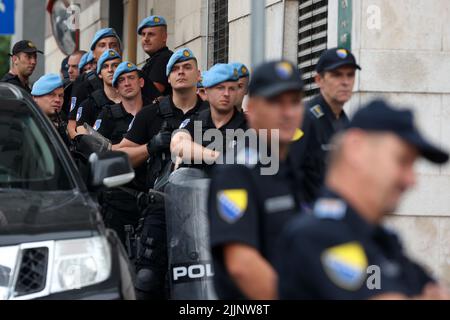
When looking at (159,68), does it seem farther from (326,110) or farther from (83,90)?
(326,110)

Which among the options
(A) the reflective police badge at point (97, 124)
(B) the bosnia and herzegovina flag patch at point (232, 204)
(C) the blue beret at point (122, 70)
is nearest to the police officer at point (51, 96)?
(A) the reflective police badge at point (97, 124)

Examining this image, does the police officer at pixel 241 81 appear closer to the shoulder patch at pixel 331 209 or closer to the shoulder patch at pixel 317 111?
the shoulder patch at pixel 317 111

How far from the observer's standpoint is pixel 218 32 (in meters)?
16.2

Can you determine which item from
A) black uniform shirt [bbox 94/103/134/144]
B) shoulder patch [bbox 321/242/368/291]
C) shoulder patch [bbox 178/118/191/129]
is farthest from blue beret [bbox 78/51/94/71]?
shoulder patch [bbox 321/242/368/291]

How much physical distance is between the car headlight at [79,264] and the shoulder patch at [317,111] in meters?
1.28

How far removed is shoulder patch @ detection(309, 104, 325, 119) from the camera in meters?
6.57

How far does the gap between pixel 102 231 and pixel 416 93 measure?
506 cm

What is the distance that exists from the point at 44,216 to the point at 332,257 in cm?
343

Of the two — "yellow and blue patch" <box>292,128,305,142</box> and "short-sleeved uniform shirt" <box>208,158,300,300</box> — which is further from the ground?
"yellow and blue patch" <box>292,128,305,142</box>

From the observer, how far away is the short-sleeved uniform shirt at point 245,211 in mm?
4160

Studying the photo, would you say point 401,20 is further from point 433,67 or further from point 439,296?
point 439,296

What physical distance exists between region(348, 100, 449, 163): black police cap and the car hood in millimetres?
3059

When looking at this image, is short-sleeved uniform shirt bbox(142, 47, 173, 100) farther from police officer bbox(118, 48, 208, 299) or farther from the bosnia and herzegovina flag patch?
the bosnia and herzegovina flag patch

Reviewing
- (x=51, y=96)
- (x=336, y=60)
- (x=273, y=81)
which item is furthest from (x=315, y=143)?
(x=51, y=96)
